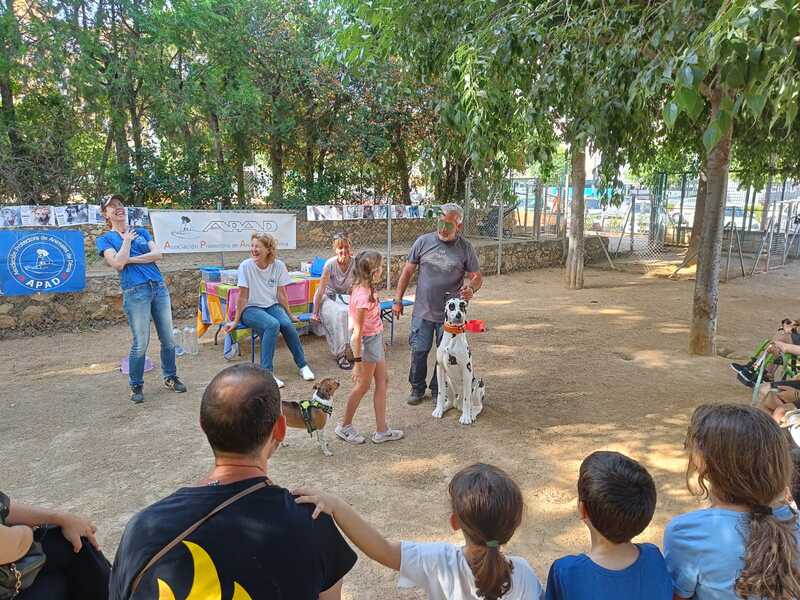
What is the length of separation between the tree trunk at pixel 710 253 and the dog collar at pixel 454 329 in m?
3.32

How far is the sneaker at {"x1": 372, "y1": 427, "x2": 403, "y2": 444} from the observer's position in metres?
4.38

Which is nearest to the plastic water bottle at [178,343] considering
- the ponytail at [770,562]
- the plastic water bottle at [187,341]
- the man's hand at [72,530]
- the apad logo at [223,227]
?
the plastic water bottle at [187,341]

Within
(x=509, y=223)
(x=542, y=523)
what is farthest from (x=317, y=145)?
(x=542, y=523)

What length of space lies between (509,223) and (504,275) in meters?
2.83

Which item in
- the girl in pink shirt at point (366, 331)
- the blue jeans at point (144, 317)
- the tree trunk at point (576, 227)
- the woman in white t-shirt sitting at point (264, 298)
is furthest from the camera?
the tree trunk at point (576, 227)

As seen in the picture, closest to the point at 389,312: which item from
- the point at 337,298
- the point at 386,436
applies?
the point at 337,298

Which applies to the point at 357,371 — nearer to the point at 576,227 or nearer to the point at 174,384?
the point at 174,384

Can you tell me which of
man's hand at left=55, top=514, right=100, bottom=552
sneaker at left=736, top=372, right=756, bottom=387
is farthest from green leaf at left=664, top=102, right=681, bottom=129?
sneaker at left=736, top=372, right=756, bottom=387

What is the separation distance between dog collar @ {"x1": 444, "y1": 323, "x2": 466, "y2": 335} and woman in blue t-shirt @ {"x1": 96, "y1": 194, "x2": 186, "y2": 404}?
8.46 feet

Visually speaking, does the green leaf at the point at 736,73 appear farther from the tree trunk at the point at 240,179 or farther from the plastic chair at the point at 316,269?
the tree trunk at the point at 240,179

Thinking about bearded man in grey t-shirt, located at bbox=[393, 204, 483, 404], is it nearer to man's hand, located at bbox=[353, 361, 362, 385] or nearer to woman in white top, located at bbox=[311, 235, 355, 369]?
man's hand, located at bbox=[353, 361, 362, 385]

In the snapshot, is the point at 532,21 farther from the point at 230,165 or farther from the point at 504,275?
the point at 230,165

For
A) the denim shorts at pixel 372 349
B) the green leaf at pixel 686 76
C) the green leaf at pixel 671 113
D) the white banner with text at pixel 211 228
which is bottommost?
the denim shorts at pixel 372 349

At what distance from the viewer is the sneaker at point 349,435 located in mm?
4371
